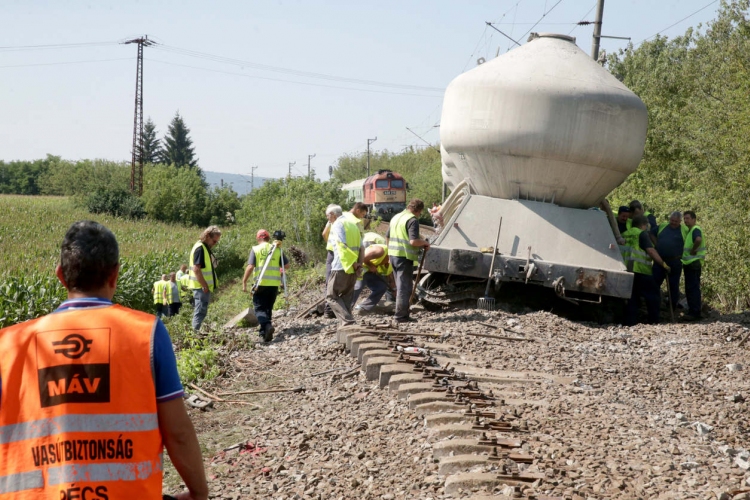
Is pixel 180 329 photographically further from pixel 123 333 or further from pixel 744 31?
pixel 744 31

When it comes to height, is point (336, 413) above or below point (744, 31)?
below

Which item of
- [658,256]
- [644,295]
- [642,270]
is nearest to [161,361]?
[658,256]

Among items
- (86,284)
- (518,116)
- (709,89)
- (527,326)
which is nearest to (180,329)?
(527,326)

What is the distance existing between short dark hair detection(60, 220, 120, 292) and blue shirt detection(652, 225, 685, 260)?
11.1m

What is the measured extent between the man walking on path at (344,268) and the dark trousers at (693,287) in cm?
568

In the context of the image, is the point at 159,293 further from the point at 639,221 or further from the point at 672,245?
the point at 672,245

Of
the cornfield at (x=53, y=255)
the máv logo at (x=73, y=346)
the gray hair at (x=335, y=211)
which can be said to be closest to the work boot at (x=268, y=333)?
the gray hair at (x=335, y=211)

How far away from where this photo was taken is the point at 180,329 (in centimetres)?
1155

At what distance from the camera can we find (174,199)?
4934 centimetres

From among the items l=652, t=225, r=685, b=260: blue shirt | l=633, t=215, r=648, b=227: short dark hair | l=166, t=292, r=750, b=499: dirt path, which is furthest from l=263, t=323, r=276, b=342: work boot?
l=652, t=225, r=685, b=260: blue shirt

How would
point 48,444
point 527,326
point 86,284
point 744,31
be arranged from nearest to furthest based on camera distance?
point 48,444
point 86,284
point 527,326
point 744,31

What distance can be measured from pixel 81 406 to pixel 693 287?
1165cm

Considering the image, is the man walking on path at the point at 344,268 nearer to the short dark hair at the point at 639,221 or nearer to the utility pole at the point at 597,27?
the short dark hair at the point at 639,221

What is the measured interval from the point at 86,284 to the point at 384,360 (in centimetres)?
481
